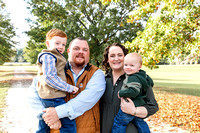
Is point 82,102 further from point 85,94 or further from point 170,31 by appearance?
point 170,31

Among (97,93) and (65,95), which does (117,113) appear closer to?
(97,93)

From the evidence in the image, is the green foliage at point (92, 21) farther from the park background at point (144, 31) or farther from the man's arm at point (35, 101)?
the man's arm at point (35, 101)

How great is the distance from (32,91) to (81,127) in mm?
900

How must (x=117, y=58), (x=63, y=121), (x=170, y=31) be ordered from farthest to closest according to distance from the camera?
(x=170, y=31), (x=117, y=58), (x=63, y=121)

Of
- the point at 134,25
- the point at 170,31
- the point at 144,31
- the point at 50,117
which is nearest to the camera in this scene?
the point at 50,117

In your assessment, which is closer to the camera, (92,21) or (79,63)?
(79,63)

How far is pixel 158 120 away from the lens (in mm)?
7848

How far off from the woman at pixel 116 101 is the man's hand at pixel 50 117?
777 mm

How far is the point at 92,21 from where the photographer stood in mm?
18281

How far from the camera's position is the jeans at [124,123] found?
2406 millimetres

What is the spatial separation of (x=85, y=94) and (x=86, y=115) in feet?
1.07

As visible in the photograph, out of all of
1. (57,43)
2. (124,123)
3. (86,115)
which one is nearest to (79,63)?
(57,43)

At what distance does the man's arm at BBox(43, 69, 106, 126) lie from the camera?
2131 millimetres

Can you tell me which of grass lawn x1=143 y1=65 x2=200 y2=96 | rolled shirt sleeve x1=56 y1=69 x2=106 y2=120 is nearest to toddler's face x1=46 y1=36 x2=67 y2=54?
rolled shirt sleeve x1=56 y1=69 x2=106 y2=120
